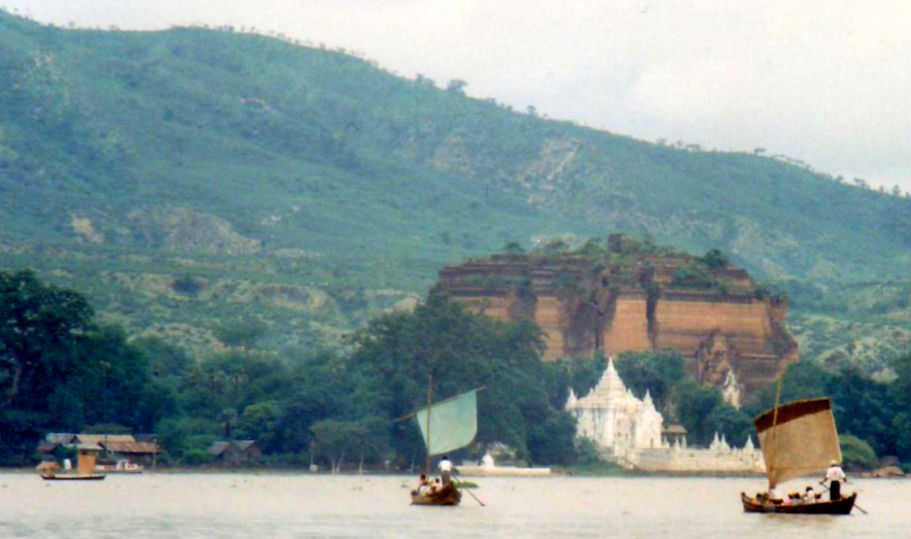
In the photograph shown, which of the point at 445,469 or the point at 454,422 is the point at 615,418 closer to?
the point at 454,422

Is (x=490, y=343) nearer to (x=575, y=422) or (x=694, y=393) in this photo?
(x=575, y=422)

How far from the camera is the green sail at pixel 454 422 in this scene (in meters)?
99.9

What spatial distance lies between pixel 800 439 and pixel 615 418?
79.7 metres

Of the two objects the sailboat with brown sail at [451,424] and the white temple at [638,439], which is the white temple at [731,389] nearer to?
the white temple at [638,439]

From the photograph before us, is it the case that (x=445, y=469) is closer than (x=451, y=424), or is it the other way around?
(x=445, y=469)

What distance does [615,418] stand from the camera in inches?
6462

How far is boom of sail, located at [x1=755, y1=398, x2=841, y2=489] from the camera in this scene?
84.1 metres

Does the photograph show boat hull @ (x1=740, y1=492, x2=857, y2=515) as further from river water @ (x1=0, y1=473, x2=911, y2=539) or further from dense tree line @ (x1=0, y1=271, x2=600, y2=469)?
dense tree line @ (x1=0, y1=271, x2=600, y2=469)

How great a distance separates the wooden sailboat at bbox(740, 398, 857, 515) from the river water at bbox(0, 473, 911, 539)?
0.54 metres

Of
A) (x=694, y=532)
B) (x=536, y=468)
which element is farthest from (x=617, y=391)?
(x=694, y=532)

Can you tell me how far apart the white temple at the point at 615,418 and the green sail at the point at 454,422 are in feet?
192

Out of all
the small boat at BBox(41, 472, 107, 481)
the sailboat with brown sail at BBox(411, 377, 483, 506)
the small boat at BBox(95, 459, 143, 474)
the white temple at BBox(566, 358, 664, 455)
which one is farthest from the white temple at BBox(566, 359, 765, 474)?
the sailboat with brown sail at BBox(411, 377, 483, 506)

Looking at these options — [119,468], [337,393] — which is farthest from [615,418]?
[119,468]

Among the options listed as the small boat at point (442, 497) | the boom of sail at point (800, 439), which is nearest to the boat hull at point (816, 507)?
the boom of sail at point (800, 439)
